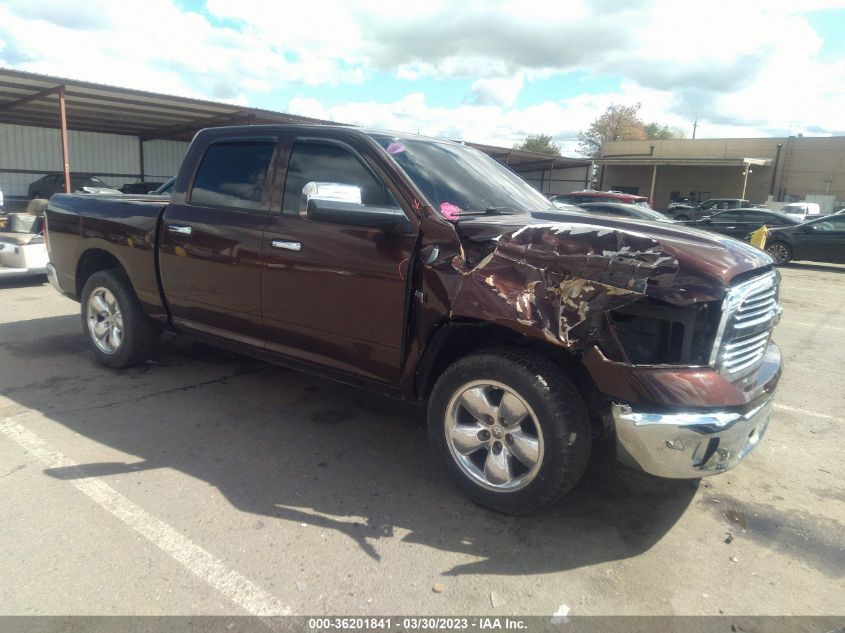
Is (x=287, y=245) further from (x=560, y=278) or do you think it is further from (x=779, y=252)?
(x=779, y=252)

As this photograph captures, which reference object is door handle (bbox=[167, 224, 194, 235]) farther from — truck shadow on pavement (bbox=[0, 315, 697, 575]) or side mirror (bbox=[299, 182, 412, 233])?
side mirror (bbox=[299, 182, 412, 233])

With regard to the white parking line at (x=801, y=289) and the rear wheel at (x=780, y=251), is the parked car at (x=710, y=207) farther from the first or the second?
the white parking line at (x=801, y=289)

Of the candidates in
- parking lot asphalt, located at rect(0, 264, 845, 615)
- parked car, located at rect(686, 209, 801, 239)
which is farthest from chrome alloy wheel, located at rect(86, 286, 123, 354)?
parked car, located at rect(686, 209, 801, 239)

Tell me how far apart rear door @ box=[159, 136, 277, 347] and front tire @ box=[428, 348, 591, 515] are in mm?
1601

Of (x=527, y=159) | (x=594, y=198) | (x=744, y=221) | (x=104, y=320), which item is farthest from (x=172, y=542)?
(x=527, y=159)

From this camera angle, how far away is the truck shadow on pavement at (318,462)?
3.12 metres

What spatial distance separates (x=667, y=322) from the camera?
9.62 ft

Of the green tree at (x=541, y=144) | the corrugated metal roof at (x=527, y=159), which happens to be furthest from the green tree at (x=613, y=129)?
the corrugated metal roof at (x=527, y=159)

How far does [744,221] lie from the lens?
19188 millimetres

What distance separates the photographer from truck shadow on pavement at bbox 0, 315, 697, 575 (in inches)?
123

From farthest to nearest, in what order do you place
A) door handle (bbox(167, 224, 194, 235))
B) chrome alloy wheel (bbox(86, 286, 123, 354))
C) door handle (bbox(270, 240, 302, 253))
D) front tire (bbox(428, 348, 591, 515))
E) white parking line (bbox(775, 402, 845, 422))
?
chrome alloy wheel (bbox(86, 286, 123, 354)) → white parking line (bbox(775, 402, 845, 422)) → door handle (bbox(167, 224, 194, 235)) → door handle (bbox(270, 240, 302, 253)) → front tire (bbox(428, 348, 591, 515))

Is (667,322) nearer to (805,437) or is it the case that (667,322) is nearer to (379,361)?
(379,361)

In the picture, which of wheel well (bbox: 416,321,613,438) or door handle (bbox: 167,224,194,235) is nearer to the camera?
wheel well (bbox: 416,321,613,438)

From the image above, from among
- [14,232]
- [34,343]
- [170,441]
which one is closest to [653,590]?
[170,441]
